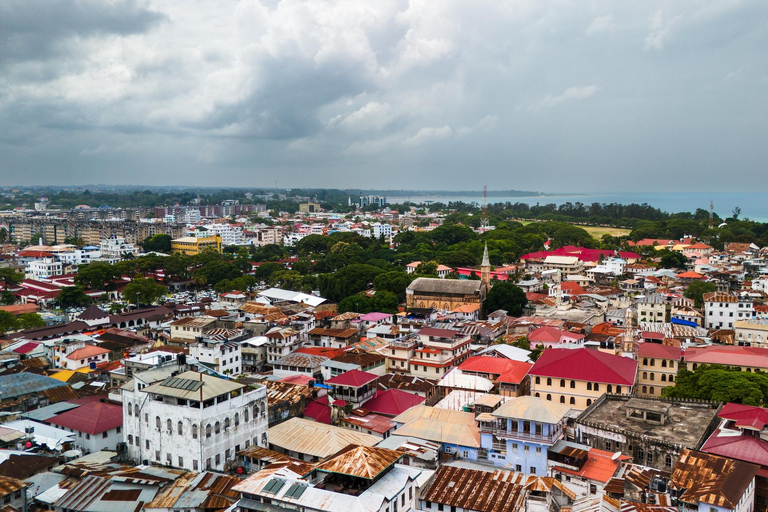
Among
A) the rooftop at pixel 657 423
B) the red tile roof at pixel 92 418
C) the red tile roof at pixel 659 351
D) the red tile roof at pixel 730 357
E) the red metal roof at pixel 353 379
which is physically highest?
the red tile roof at pixel 659 351

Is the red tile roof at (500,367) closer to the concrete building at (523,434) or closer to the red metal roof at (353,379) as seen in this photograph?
the red metal roof at (353,379)

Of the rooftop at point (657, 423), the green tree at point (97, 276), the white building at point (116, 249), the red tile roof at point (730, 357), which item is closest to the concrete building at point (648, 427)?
the rooftop at point (657, 423)

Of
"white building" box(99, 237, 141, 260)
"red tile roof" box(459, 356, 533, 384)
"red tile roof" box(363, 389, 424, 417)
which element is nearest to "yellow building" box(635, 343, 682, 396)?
"red tile roof" box(459, 356, 533, 384)

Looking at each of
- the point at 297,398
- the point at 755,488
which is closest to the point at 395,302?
the point at 297,398

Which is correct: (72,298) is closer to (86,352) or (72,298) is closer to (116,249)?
(86,352)

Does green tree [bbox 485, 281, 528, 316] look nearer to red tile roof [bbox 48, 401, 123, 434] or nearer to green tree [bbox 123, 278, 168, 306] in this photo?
green tree [bbox 123, 278, 168, 306]
